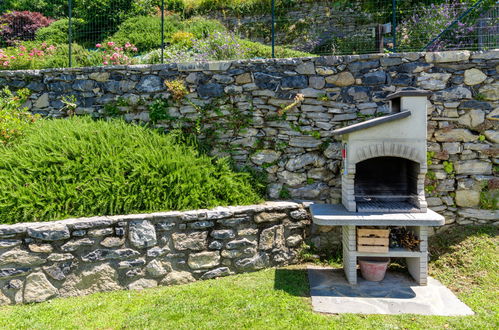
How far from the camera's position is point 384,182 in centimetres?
466

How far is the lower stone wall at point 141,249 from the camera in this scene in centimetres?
382

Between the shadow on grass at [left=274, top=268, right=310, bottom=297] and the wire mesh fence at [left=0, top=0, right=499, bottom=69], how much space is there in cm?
380

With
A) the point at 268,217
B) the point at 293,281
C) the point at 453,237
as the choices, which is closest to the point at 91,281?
the point at 268,217

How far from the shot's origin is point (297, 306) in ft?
11.7

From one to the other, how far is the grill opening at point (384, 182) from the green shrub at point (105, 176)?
5.05 feet

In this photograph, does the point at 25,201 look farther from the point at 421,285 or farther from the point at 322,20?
the point at 322,20

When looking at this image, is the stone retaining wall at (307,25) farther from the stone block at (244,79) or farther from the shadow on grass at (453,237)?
the shadow on grass at (453,237)

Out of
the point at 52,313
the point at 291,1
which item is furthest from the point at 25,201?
the point at 291,1

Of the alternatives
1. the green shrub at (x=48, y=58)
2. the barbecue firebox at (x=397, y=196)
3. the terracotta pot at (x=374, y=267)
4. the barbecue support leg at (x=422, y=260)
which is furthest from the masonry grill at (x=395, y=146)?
the green shrub at (x=48, y=58)

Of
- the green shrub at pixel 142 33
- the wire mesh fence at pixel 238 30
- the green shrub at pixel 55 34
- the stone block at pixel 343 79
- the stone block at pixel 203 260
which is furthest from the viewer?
the green shrub at pixel 55 34

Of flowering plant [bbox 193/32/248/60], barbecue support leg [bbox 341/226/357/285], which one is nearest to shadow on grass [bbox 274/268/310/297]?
barbecue support leg [bbox 341/226/357/285]

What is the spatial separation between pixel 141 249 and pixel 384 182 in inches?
134

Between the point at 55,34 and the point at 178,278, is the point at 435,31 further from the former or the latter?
the point at 55,34

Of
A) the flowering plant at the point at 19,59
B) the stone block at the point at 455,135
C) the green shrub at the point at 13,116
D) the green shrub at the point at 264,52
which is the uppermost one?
the green shrub at the point at 264,52
